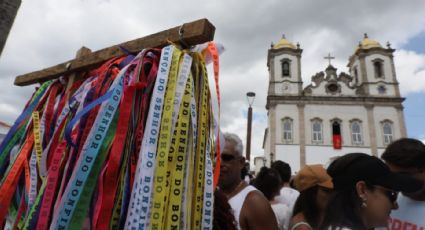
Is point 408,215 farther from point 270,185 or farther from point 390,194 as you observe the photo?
point 270,185

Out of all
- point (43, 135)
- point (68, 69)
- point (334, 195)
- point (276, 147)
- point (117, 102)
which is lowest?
point (334, 195)

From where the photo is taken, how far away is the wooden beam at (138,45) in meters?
1.27

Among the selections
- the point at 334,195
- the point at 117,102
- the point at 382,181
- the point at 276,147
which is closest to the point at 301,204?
the point at 334,195

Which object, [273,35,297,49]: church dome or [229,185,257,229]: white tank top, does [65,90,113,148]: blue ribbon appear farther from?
[273,35,297,49]: church dome

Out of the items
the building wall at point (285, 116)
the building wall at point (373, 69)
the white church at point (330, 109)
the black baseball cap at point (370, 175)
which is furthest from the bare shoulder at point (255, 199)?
the building wall at point (373, 69)

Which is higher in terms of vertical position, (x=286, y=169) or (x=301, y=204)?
(x=286, y=169)

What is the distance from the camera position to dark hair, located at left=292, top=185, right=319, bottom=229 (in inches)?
83.1

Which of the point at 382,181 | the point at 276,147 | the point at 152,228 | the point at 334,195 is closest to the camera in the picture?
the point at 152,228

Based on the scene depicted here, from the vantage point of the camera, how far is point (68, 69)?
1718 millimetres

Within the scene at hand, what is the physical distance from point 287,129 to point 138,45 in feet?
91.1

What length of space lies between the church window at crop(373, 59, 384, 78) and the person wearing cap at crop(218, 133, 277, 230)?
33.0 metres

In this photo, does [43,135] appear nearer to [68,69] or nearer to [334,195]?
[68,69]

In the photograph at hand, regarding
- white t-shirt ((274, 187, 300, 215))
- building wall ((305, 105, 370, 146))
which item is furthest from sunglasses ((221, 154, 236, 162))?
building wall ((305, 105, 370, 146))

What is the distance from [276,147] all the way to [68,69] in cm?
2649
